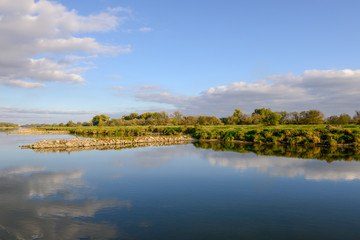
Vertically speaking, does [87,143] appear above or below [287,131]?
below

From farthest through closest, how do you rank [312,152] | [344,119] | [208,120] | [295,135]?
[208,120] < [344,119] < [295,135] < [312,152]

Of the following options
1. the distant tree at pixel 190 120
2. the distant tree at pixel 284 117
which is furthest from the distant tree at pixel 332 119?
the distant tree at pixel 190 120

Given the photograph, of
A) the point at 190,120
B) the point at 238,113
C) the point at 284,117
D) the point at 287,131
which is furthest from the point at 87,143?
the point at 238,113

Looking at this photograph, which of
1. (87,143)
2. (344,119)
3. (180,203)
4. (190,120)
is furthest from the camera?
(190,120)

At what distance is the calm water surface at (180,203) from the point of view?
32.7ft

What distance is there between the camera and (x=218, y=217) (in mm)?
11367

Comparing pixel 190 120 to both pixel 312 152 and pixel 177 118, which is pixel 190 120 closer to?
pixel 177 118

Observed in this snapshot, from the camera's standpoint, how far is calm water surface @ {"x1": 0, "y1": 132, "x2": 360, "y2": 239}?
392 inches

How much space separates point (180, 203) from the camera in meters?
13.3

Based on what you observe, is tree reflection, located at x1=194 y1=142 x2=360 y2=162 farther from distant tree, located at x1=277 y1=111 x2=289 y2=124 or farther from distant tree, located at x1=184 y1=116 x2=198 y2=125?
distant tree, located at x1=184 y1=116 x2=198 y2=125

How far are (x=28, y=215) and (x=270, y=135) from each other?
1847 inches

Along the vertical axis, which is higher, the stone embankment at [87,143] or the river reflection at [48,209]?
the stone embankment at [87,143]

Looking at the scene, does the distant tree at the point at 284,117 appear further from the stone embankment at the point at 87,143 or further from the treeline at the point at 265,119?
the stone embankment at the point at 87,143

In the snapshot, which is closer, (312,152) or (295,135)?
(312,152)
